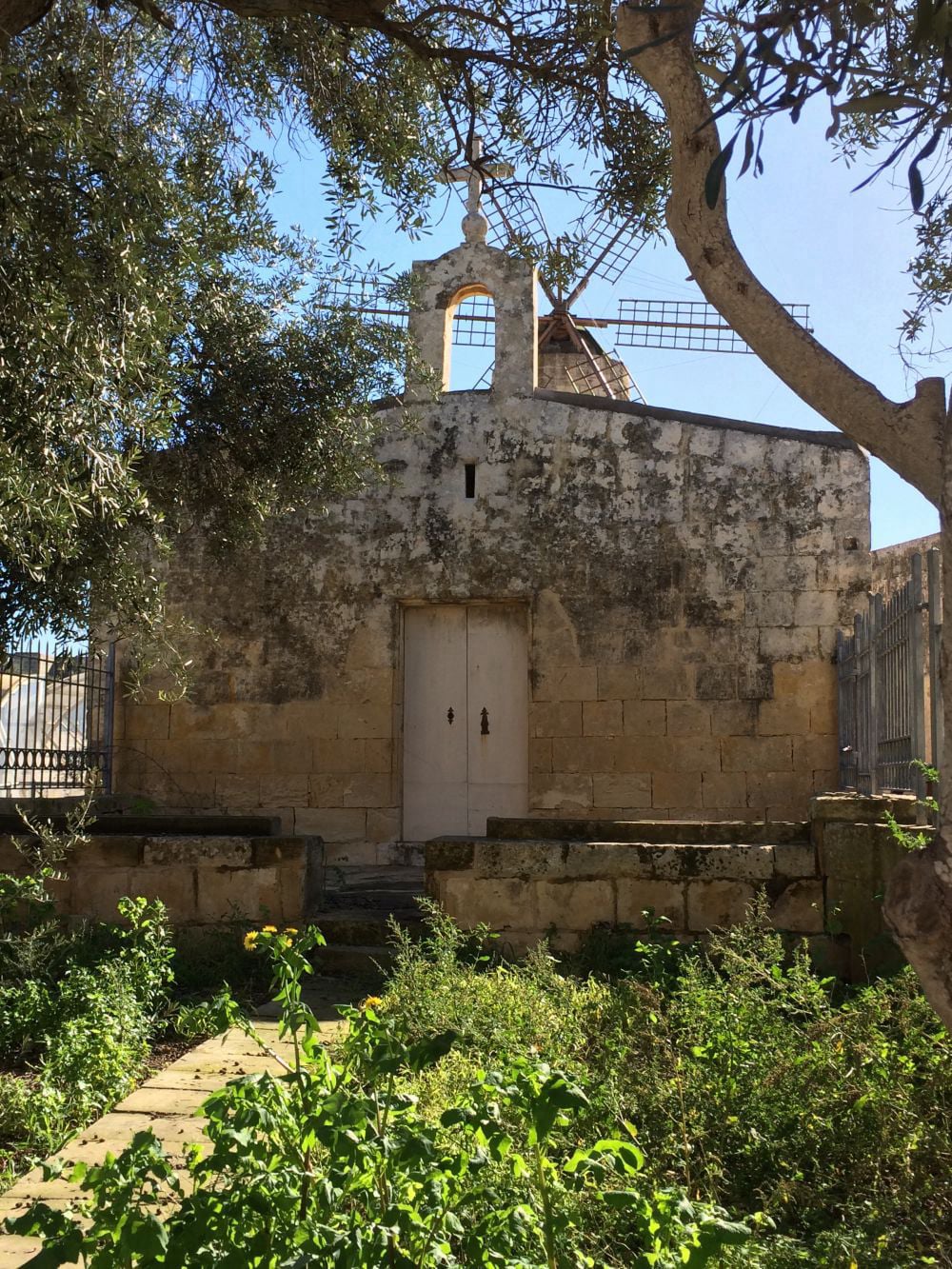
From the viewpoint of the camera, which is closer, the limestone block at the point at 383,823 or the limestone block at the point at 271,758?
the limestone block at the point at 383,823

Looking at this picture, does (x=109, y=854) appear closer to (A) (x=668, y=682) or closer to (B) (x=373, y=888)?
(B) (x=373, y=888)

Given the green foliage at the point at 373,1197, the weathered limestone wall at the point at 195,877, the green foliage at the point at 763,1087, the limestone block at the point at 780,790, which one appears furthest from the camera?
the limestone block at the point at 780,790

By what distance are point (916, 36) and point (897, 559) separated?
44.1 ft

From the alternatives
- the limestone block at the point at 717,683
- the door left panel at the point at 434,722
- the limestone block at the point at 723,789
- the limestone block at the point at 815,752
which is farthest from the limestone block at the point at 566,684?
the limestone block at the point at 815,752

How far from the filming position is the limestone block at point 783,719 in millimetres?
10375

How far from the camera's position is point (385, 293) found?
328 inches

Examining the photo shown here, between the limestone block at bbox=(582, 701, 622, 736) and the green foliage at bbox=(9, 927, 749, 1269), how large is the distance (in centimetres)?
772

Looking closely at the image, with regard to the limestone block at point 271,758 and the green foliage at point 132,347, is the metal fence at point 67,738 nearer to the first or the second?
the limestone block at point 271,758

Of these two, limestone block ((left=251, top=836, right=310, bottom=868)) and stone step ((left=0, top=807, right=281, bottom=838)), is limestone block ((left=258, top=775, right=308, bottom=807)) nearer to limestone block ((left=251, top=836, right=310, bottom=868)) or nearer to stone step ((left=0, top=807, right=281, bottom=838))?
stone step ((left=0, top=807, right=281, bottom=838))

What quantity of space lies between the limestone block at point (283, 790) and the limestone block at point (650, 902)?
5.24 m

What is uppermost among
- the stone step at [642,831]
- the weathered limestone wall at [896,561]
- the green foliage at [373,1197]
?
the weathered limestone wall at [896,561]

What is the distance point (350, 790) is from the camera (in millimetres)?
10938

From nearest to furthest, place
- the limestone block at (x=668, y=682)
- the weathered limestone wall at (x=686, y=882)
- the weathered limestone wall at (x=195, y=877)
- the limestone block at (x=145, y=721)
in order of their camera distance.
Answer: the weathered limestone wall at (x=686, y=882)
the weathered limestone wall at (x=195, y=877)
the limestone block at (x=668, y=682)
the limestone block at (x=145, y=721)

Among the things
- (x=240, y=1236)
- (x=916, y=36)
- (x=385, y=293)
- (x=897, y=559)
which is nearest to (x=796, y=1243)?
(x=240, y=1236)
